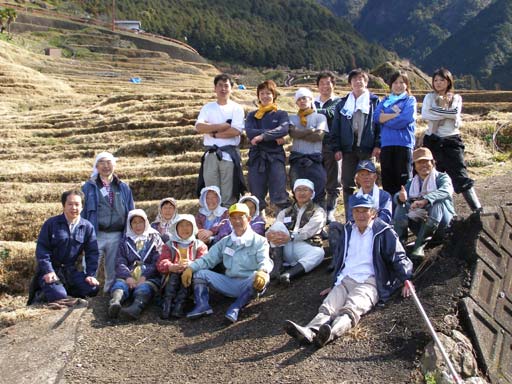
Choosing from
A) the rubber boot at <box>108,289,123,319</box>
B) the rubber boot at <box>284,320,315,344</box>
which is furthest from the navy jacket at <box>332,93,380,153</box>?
the rubber boot at <box>108,289,123,319</box>

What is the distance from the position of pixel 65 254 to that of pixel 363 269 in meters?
3.70

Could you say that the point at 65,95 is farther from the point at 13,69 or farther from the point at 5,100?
the point at 13,69

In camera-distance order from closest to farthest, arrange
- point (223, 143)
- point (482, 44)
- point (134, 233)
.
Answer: point (134, 233), point (223, 143), point (482, 44)

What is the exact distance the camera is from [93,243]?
24.3ft

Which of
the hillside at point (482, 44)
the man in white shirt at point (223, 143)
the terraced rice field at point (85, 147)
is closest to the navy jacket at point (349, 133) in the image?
the man in white shirt at point (223, 143)

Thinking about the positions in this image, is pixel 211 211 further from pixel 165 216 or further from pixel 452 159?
pixel 452 159

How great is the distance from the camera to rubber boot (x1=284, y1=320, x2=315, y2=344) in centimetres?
548

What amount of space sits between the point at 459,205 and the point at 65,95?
24.7 meters

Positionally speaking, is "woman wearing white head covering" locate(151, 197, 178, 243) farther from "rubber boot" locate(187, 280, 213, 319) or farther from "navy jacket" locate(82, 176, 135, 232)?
"rubber boot" locate(187, 280, 213, 319)

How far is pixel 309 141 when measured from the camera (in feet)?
27.0

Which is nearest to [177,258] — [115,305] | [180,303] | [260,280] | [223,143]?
[180,303]

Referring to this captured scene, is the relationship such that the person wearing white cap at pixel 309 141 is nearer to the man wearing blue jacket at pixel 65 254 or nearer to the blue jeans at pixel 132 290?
the blue jeans at pixel 132 290

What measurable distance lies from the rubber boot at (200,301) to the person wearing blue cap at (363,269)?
1404mm

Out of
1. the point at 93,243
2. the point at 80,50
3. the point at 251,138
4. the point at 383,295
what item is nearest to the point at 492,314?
the point at 383,295
